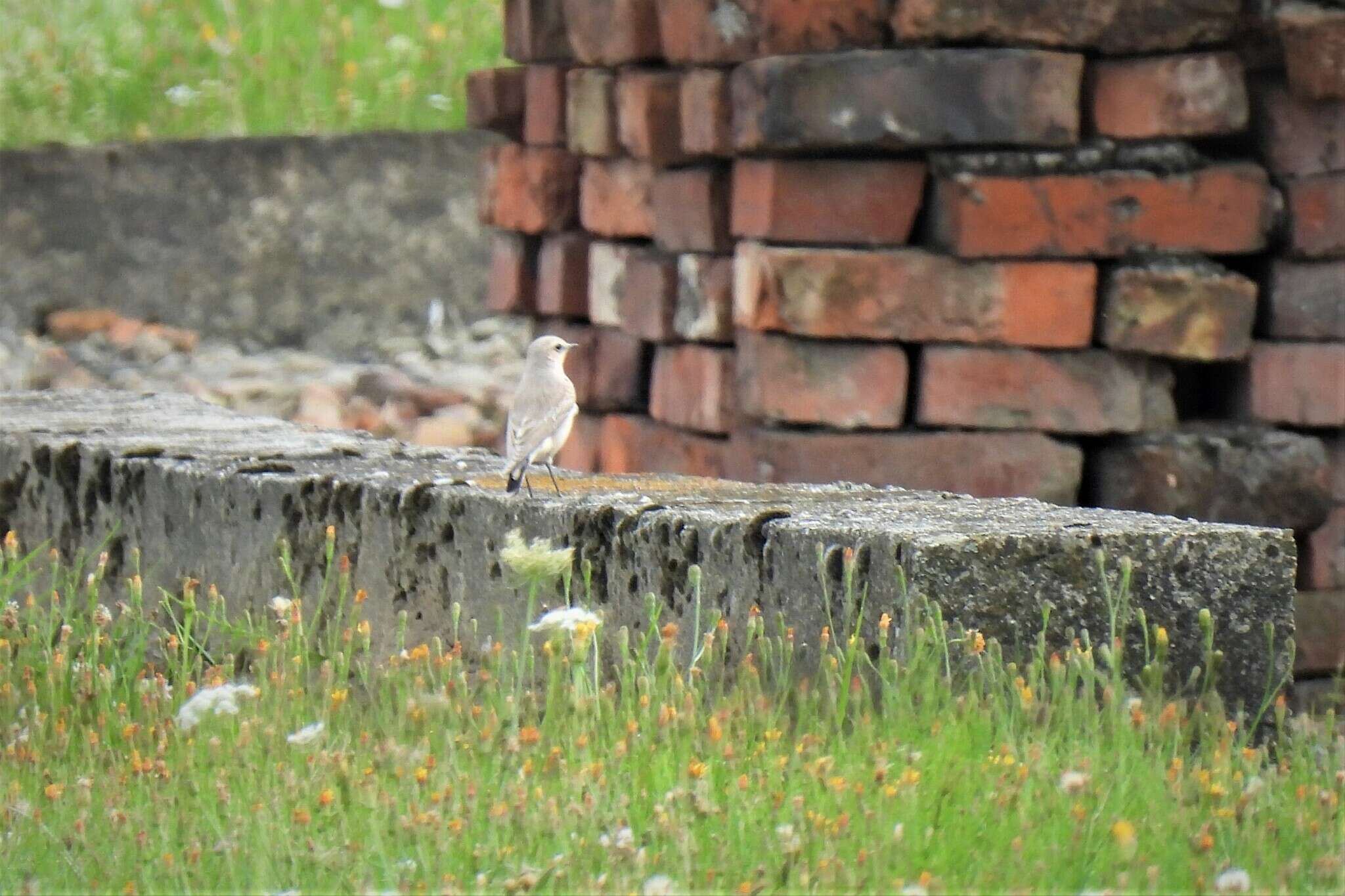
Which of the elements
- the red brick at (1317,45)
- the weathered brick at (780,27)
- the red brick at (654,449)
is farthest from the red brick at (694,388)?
the red brick at (1317,45)

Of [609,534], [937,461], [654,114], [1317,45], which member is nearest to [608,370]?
[654,114]

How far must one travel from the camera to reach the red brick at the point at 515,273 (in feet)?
22.3

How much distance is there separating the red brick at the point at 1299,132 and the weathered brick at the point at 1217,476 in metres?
0.62

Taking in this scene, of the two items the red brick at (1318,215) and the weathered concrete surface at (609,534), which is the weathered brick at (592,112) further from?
the red brick at (1318,215)

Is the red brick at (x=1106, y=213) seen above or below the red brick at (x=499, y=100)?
below

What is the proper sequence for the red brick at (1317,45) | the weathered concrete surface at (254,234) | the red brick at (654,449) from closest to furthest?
the red brick at (1317,45) < the red brick at (654,449) < the weathered concrete surface at (254,234)

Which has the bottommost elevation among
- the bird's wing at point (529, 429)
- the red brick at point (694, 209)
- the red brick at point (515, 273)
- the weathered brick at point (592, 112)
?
the bird's wing at point (529, 429)

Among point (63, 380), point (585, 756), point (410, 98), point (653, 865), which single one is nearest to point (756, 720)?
point (585, 756)

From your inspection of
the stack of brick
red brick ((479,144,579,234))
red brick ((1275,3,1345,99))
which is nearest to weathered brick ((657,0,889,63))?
the stack of brick

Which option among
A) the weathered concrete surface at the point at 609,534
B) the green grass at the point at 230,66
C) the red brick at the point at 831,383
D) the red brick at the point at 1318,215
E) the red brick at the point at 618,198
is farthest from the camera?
the green grass at the point at 230,66

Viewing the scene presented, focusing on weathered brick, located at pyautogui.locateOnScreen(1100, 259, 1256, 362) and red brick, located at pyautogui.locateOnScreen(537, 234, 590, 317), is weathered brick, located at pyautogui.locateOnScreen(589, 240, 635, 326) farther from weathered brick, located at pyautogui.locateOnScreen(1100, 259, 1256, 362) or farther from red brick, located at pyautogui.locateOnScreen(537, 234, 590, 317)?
weathered brick, located at pyautogui.locateOnScreen(1100, 259, 1256, 362)

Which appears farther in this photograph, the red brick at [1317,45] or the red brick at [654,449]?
the red brick at [654,449]

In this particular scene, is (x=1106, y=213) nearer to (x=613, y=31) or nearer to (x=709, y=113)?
(x=709, y=113)

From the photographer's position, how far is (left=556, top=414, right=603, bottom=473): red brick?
6.31m
